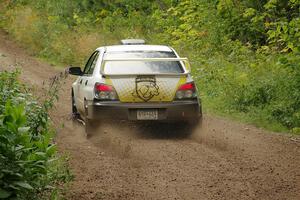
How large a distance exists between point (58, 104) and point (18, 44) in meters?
12.9

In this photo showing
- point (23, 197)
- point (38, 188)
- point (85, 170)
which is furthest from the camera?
point (85, 170)

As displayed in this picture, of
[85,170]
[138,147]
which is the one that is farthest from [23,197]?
[138,147]

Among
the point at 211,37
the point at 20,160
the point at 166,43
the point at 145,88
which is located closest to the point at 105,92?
the point at 145,88

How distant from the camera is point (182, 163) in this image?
31.6ft

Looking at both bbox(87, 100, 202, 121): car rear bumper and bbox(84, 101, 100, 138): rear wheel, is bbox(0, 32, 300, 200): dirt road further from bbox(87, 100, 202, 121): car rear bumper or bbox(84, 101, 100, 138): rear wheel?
bbox(87, 100, 202, 121): car rear bumper

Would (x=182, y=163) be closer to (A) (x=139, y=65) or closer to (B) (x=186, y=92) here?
(B) (x=186, y=92)

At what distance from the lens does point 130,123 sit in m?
11.7

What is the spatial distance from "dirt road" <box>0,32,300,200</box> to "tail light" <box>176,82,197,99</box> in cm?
72

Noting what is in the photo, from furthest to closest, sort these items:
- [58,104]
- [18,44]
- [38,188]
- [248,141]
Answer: [18,44] < [58,104] < [248,141] < [38,188]

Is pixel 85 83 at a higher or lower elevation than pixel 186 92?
higher

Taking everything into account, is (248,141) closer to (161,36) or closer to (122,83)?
(122,83)

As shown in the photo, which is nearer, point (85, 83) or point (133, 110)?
point (133, 110)

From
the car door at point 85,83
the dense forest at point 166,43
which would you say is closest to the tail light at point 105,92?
the car door at point 85,83

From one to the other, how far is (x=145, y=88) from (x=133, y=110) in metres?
0.41
